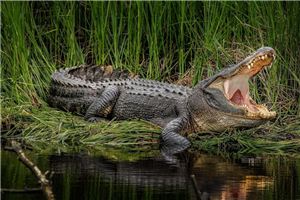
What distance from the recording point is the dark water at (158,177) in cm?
588

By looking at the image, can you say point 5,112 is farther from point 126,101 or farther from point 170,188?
point 170,188

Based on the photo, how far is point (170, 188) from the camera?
6.12 meters

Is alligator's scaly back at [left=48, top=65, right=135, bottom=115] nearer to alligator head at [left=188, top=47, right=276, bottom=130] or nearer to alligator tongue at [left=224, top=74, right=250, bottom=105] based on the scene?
alligator head at [left=188, top=47, right=276, bottom=130]

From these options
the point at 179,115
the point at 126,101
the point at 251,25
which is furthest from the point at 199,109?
the point at 251,25

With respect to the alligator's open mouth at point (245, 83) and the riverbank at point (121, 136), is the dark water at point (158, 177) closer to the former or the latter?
the riverbank at point (121, 136)

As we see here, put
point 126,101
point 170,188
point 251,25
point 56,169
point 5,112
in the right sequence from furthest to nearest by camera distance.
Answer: point 251,25, point 126,101, point 5,112, point 56,169, point 170,188

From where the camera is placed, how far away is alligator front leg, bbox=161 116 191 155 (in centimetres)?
850

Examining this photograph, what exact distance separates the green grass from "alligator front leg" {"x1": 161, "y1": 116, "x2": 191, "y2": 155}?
40.4 inches

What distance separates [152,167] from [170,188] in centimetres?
104

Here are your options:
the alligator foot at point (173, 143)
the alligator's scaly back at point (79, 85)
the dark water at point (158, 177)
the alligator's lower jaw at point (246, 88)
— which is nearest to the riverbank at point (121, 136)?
the alligator foot at point (173, 143)

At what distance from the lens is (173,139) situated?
28.6 feet

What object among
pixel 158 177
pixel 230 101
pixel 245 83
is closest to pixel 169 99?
pixel 230 101

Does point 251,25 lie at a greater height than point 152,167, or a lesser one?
greater

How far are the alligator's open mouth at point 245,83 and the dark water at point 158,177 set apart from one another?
0.90 metres
